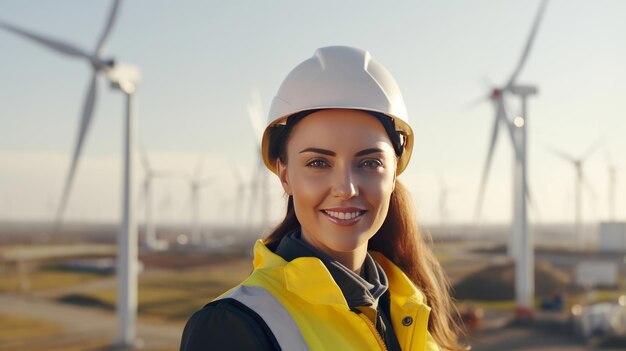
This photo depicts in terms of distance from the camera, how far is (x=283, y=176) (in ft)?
10.3

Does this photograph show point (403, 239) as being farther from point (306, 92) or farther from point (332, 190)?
point (306, 92)

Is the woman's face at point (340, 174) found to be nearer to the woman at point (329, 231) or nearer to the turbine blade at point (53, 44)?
the woman at point (329, 231)

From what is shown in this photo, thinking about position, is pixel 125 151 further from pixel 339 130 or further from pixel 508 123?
pixel 339 130

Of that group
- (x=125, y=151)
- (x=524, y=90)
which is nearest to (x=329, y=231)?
(x=125, y=151)

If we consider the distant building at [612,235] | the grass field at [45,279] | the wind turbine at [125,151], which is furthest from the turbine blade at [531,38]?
the grass field at [45,279]

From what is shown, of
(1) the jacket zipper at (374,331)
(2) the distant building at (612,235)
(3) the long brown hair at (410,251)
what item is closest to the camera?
(1) the jacket zipper at (374,331)

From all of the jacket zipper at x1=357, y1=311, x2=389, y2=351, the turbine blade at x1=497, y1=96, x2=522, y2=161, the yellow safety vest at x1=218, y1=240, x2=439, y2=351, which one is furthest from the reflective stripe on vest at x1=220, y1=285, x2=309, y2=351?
the turbine blade at x1=497, y1=96, x2=522, y2=161

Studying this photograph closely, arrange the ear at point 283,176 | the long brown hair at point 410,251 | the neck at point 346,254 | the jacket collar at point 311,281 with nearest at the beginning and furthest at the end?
the jacket collar at point 311,281, the neck at point 346,254, the ear at point 283,176, the long brown hair at point 410,251

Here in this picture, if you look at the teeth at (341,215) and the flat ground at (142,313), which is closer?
the teeth at (341,215)

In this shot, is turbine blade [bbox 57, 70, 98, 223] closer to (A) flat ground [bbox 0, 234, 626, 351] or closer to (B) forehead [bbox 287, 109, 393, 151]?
(A) flat ground [bbox 0, 234, 626, 351]

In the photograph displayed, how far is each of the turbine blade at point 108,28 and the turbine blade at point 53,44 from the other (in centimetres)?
61

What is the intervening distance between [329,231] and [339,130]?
1.43 ft

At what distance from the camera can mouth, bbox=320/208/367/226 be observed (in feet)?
9.35

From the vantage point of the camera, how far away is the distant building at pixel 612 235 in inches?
1532
